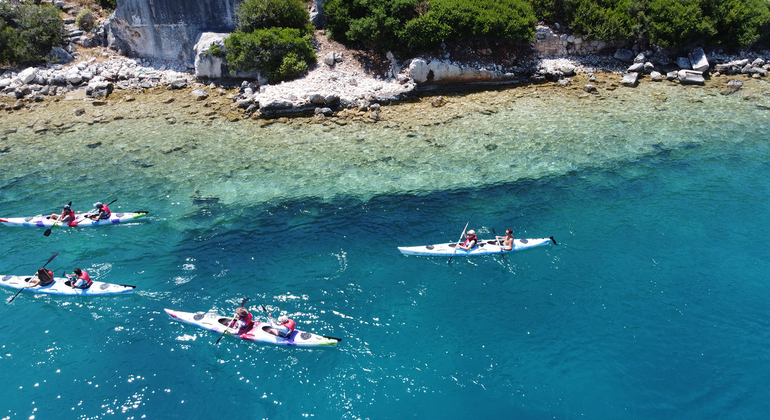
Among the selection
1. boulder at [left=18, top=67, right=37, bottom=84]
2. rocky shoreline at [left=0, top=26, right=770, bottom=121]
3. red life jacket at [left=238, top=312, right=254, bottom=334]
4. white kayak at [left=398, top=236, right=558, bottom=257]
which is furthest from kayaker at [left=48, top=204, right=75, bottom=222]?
boulder at [left=18, top=67, right=37, bottom=84]

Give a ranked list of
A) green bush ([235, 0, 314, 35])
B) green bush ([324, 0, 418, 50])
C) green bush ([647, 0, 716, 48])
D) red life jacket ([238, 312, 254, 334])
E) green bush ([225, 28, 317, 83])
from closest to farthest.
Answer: red life jacket ([238, 312, 254, 334])
green bush ([225, 28, 317, 83])
green bush ([324, 0, 418, 50])
green bush ([647, 0, 716, 48])
green bush ([235, 0, 314, 35])

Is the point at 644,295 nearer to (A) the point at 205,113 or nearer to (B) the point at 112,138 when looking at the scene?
(A) the point at 205,113

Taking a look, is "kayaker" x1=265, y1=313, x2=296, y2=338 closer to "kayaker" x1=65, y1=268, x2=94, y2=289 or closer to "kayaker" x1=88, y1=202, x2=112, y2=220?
"kayaker" x1=65, y1=268, x2=94, y2=289

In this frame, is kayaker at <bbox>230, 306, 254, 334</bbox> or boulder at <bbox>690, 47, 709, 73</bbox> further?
boulder at <bbox>690, 47, 709, 73</bbox>

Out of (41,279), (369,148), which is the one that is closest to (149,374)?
(41,279)

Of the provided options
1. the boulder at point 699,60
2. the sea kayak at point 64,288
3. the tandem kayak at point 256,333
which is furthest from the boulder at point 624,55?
the sea kayak at point 64,288

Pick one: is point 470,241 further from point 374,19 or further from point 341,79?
point 374,19
